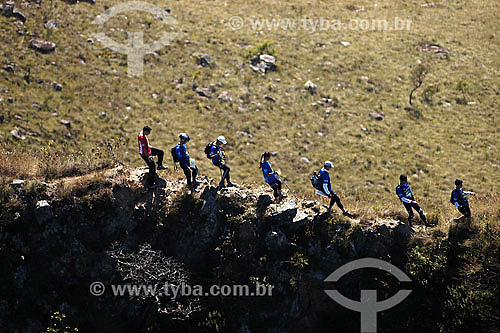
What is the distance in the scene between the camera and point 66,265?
15711mm

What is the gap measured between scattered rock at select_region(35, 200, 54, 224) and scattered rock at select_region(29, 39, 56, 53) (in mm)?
19986

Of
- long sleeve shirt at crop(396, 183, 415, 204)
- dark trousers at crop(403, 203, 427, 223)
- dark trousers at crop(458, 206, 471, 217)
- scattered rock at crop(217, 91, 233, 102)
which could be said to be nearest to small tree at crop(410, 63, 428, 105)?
scattered rock at crop(217, 91, 233, 102)

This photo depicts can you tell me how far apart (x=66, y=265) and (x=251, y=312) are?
6.33 meters

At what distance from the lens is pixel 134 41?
36.8 metres

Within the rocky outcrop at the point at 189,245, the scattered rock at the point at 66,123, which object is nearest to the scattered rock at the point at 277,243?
the rocky outcrop at the point at 189,245

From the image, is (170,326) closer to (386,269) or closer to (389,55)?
(386,269)

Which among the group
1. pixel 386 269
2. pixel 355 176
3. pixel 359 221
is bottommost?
pixel 355 176

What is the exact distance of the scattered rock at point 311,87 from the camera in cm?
3469

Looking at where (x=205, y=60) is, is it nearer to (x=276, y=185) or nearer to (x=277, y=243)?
(x=276, y=185)

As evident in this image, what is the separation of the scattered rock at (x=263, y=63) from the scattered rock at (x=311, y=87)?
310cm

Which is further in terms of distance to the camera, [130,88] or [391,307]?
[130,88]

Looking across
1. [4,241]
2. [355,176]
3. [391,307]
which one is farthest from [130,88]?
[391,307]

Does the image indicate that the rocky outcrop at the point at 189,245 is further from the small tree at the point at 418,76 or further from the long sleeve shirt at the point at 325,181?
the small tree at the point at 418,76

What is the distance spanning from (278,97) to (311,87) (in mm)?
2901
